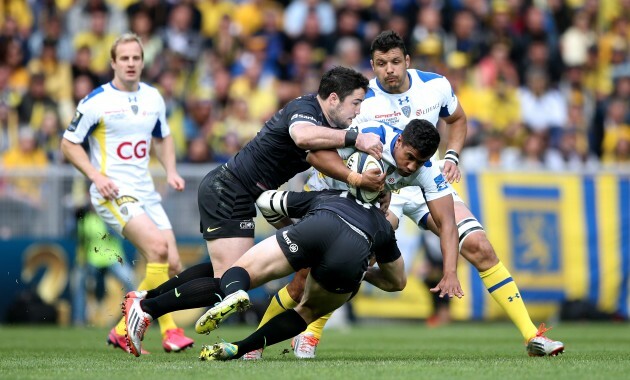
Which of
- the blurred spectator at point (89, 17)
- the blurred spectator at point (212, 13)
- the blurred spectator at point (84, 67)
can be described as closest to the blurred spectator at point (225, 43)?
the blurred spectator at point (212, 13)

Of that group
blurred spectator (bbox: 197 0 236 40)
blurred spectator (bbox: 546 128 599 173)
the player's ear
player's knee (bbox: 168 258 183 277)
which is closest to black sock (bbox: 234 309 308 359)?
the player's ear

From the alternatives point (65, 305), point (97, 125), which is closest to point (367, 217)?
point (97, 125)

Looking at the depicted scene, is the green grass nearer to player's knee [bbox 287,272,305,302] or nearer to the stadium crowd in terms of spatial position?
player's knee [bbox 287,272,305,302]

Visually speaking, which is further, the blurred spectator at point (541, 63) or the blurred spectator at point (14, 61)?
the blurred spectator at point (541, 63)

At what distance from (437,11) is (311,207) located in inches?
488

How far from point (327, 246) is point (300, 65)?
1090 centimetres

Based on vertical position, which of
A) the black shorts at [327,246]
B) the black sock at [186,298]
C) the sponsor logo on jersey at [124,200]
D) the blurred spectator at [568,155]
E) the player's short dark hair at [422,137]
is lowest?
the blurred spectator at [568,155]

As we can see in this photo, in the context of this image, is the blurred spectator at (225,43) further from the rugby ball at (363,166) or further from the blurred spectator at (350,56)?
the rugby ball at (363,166)

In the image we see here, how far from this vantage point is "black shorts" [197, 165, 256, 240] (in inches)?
366

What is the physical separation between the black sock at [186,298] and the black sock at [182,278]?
0.27m

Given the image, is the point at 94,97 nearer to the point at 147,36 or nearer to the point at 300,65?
the point at 147,36

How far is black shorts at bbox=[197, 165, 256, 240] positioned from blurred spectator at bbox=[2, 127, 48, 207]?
7171mm

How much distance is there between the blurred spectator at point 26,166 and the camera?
15.9 metres

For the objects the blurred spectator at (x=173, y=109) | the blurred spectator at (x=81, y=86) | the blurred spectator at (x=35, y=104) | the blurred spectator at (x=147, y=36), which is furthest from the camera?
the blurred spectator at (x=147, y=36)
